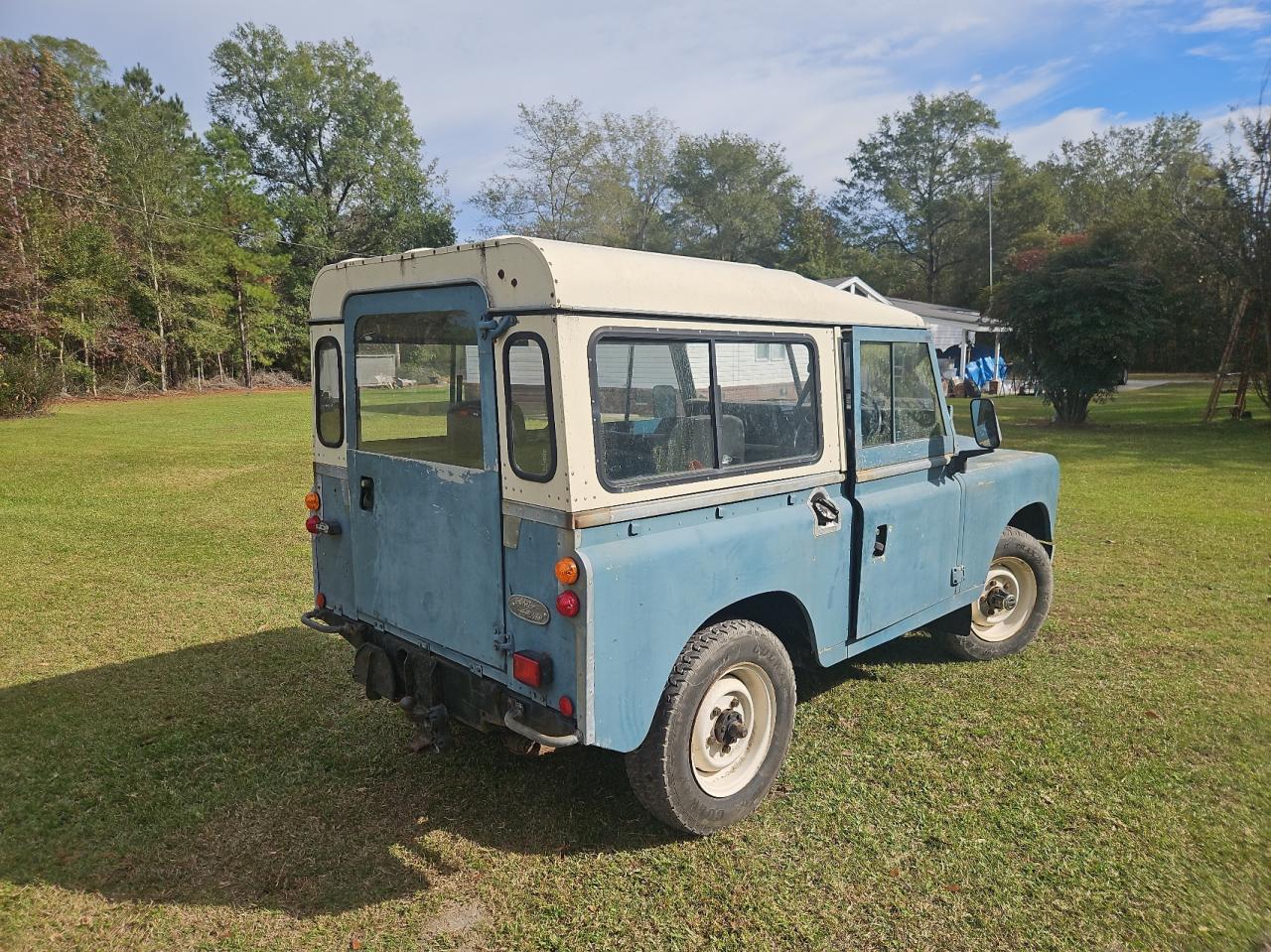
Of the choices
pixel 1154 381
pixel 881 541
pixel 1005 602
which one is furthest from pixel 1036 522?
pixel 1154 381

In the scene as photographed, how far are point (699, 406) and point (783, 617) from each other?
3.81ft

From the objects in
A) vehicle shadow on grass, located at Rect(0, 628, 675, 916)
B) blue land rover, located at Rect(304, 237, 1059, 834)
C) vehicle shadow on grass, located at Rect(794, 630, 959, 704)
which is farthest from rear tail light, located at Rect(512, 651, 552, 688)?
vehicle shadow on grass, located at Rect(794, 630, 959, 704)

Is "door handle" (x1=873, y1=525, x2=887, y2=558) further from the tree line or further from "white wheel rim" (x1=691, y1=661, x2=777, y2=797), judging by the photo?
the tree line

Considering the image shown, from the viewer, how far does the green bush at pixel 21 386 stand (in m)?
20.7

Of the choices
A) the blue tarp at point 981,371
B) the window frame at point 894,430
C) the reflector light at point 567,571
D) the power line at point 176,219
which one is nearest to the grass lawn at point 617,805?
the reflector light at point 567,571

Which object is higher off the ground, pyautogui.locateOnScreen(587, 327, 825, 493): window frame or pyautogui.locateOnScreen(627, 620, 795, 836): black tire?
pyautogui.locateOnScreen(587, 327, 825, 493): window frame

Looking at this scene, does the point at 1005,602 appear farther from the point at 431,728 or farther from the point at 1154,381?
the point at 1154,381

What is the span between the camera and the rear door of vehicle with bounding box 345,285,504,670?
324cm

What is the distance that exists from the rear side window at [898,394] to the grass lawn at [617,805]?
1.59 m

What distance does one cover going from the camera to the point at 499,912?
10.0 ft

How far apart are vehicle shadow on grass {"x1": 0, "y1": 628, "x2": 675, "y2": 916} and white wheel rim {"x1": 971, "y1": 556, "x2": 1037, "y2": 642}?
2.71 meters

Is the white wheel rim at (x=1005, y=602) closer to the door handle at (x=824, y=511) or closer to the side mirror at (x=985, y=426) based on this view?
the side mirror at (x=985, y=426)

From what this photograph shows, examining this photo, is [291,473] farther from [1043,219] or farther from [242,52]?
[1043,219]

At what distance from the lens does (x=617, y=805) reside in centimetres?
376
